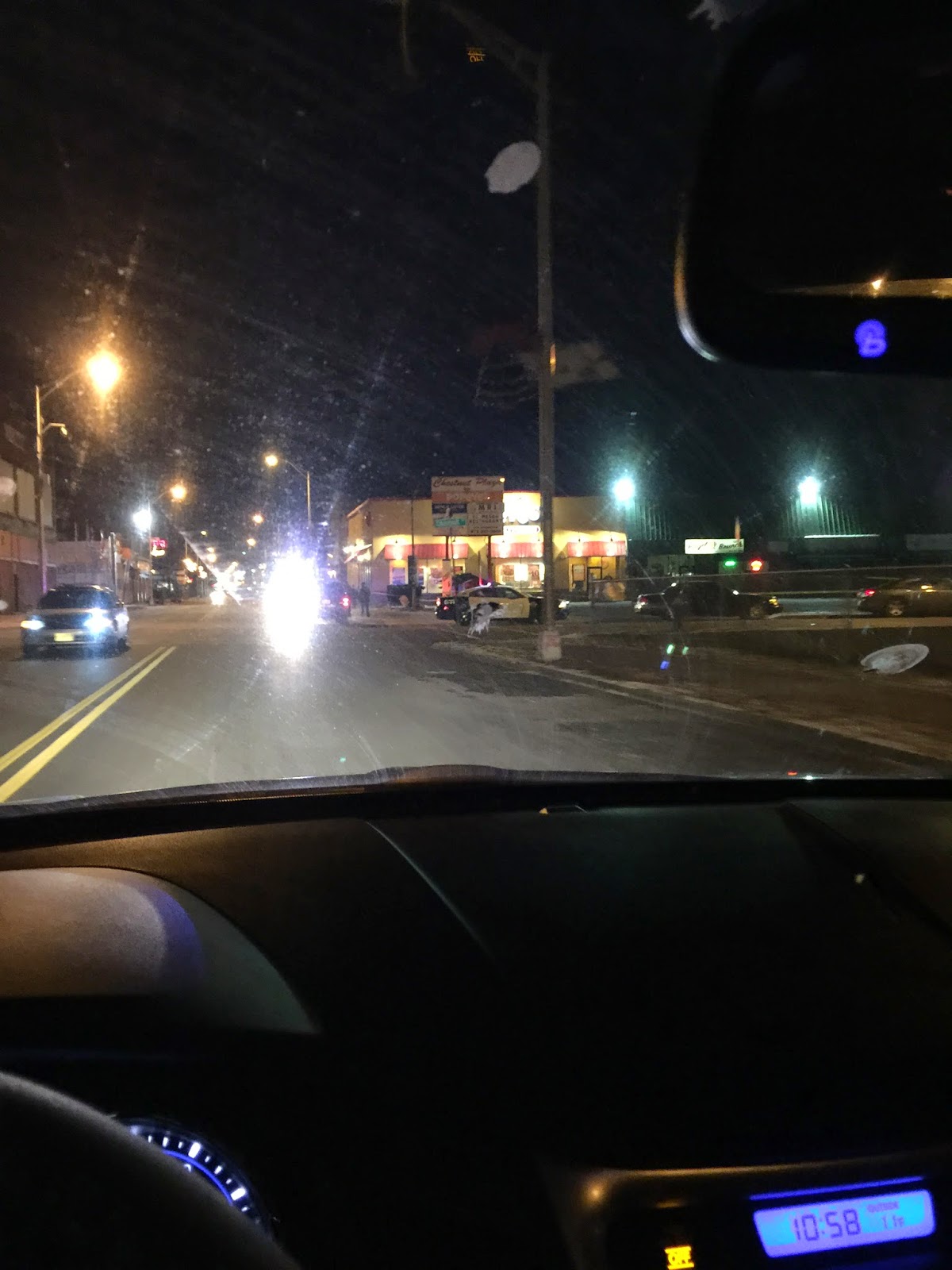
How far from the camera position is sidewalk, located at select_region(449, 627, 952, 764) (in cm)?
1264

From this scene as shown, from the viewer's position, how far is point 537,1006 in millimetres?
2617

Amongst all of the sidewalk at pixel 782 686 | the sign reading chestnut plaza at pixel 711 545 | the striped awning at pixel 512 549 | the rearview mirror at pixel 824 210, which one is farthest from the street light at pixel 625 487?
the rearview mirror at pixel 824 210

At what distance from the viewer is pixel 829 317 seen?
2.63 metres

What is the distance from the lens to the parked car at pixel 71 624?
2388cm

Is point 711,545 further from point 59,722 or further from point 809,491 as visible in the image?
point 59,722

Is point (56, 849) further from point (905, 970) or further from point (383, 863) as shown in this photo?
point (905, 970)

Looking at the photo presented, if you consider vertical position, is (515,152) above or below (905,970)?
above

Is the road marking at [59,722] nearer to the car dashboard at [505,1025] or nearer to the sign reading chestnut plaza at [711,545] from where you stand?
the car dashboard at [505,1025]

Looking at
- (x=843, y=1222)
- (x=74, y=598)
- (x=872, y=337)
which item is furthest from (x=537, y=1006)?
(x=74, y=598)

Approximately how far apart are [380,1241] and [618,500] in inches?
2358

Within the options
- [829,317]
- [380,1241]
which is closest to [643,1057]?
[380,1241]

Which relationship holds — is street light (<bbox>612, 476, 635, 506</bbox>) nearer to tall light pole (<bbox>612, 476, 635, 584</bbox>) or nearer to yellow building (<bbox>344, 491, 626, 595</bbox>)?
tall light pole (<bbox>612, 476, 635, 584</bbox>)

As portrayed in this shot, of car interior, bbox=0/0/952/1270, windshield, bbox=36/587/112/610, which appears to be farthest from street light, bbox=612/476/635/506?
car interior, bbox=0/0/952/1270

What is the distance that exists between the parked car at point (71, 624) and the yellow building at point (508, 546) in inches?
1590
